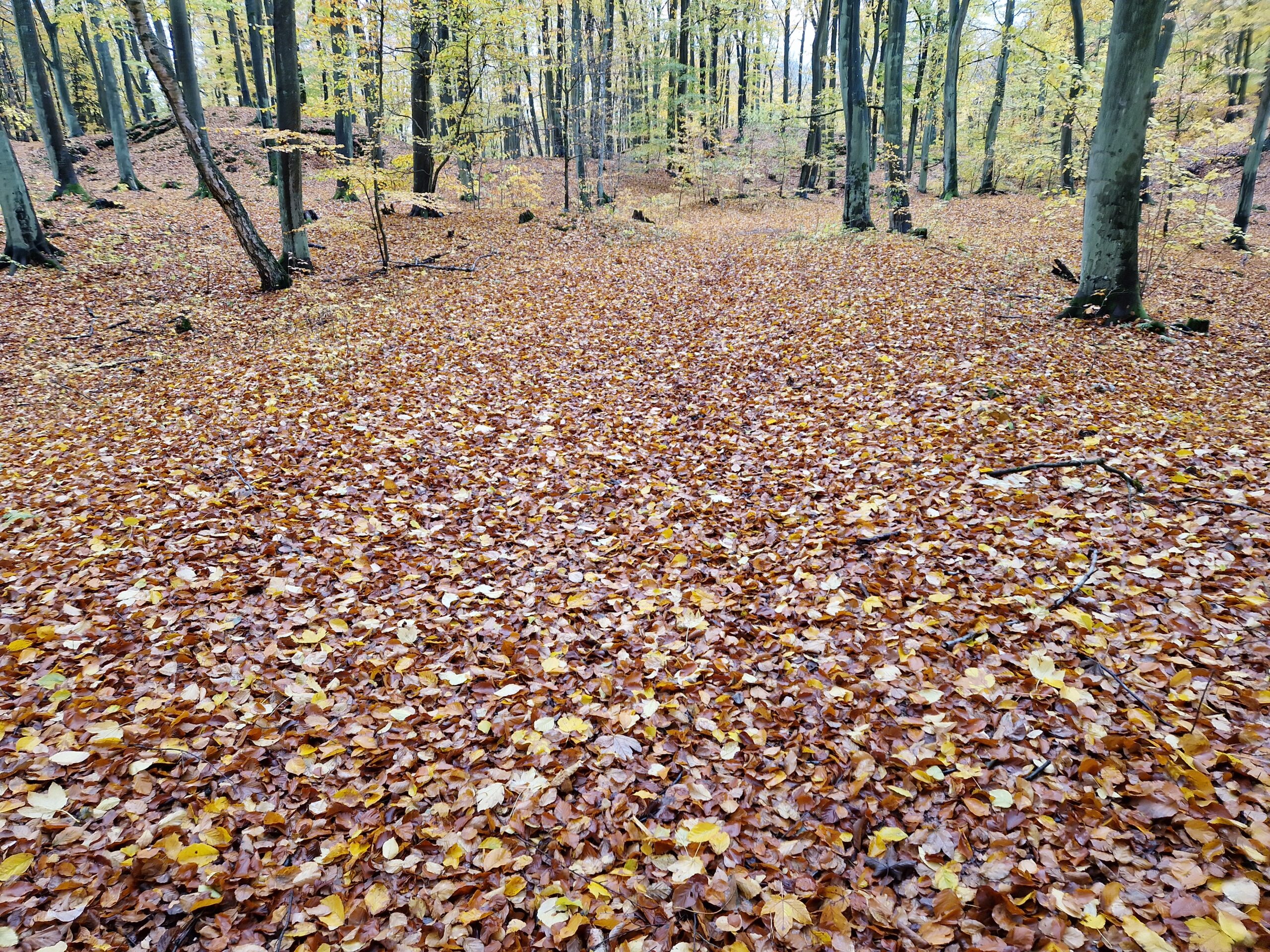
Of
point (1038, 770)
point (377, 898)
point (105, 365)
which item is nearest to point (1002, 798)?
point (1038, 770)

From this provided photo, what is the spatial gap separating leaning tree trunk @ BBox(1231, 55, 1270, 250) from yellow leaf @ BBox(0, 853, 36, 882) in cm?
1788

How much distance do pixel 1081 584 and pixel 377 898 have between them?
14.3ft

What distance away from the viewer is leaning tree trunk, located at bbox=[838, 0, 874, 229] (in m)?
14.1


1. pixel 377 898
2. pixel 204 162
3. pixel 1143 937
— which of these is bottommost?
pixel 377 898

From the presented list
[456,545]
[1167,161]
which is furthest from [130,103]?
[1167,161]

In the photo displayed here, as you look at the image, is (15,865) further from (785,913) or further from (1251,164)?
(1251,164)

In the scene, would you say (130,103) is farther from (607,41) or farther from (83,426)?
(83,426)

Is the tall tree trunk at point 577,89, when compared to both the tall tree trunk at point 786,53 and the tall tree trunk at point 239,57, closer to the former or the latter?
the tall tree trunk at point 239,57

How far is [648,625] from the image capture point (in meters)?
4.21

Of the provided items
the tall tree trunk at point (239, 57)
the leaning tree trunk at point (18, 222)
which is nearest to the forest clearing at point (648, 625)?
the leaning tree trunk at point (18, 222)

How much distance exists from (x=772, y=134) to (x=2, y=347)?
3698 cm

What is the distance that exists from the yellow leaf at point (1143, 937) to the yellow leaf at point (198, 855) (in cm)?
370

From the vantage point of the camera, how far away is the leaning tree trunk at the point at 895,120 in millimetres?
14703

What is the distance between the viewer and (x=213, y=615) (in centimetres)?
420
